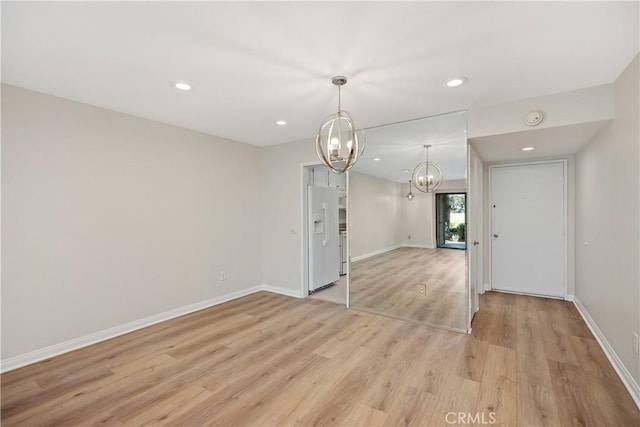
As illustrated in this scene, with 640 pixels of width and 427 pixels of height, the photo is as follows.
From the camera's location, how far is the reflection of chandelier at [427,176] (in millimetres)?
3883

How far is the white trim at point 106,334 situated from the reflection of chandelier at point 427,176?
8.61 ft

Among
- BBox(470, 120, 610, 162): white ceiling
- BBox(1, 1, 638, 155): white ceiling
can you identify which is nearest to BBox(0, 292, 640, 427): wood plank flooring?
BBox(470, 120, 610, 162): white ceiling

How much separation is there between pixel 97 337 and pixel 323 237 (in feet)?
11.0

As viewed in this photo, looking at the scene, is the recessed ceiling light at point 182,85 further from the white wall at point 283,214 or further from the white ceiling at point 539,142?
the white ceiling at point 539,142

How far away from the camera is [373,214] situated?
4.78m

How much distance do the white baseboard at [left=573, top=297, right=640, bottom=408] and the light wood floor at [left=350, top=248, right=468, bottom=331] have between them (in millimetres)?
1221

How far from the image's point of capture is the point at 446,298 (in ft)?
13.7

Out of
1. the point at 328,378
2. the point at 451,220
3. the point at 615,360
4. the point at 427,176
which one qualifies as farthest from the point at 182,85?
the point at 615,360

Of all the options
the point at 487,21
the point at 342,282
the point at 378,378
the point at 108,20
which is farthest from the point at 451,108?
the point at 342,282

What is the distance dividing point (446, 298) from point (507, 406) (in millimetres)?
2179

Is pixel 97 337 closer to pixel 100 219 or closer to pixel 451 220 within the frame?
pixel 100 219

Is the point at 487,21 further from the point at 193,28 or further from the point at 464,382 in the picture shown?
the point at 464,382

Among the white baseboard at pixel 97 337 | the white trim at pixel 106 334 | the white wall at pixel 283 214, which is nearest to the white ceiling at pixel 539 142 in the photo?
the white wall at pixel 283 214

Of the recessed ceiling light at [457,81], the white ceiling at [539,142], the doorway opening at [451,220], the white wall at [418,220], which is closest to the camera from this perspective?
the recessed ceiling light at [457,81]
